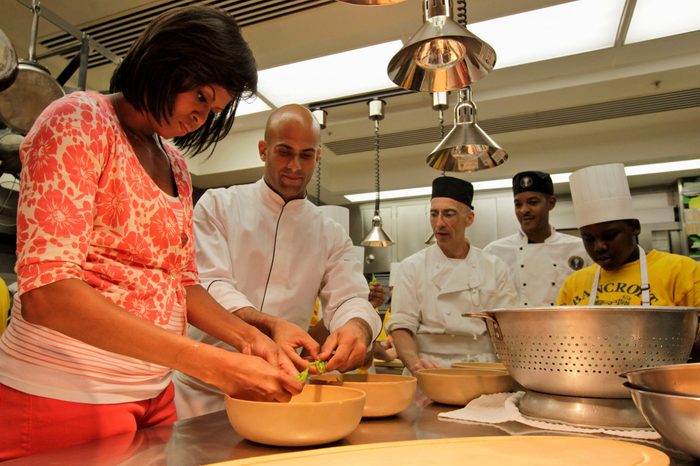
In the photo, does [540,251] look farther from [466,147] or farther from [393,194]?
[393,194]

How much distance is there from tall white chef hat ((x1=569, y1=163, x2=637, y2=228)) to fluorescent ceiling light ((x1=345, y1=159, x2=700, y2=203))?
291 cm

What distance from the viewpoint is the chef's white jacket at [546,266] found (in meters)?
3.32

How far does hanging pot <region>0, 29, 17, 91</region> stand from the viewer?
2287 mm

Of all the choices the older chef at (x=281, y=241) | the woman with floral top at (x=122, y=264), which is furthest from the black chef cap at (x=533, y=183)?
the woman with floral top at (x=122, y=264)

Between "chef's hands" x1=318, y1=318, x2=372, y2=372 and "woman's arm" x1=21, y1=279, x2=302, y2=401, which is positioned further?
"chef's hands" x1=318, y1=318, x2=372, y2=372

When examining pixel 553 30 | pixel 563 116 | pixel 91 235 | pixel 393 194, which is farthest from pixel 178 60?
pixel 393 194

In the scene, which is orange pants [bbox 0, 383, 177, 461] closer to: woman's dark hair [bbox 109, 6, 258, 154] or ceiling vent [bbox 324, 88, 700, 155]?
woman's dark hair [bbox 109, 6, 258, 154]

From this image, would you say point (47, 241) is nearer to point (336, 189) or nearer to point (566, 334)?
point (566, 334)

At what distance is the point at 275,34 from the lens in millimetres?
3303

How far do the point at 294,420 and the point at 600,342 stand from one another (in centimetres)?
58

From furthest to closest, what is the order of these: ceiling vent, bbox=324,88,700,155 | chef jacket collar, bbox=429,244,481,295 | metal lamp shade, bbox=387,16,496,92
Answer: ceiling vent, bbox=324,88,700,155 < chef jacket collar, bbox=429,244,481,295 < metal lamp shade, bbox=387,16,496,92

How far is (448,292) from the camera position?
277 centimetres

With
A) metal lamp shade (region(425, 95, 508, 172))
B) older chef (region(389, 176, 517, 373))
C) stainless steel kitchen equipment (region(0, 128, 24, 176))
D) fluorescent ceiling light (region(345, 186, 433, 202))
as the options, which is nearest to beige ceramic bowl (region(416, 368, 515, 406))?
metal lamp shade (region(425, 95, 508, 172))

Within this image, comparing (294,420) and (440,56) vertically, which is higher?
(440,56)
